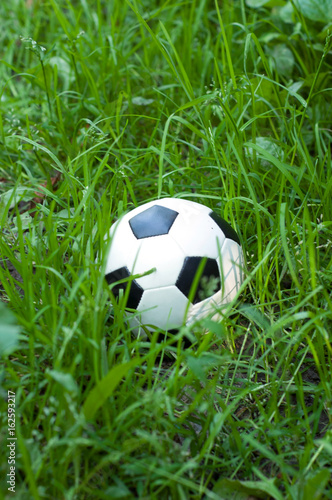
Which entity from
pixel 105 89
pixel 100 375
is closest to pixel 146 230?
pixel 100 375

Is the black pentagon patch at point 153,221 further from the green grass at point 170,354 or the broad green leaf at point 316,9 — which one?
the broad green leaf at point 316,9

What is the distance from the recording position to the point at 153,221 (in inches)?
73.6

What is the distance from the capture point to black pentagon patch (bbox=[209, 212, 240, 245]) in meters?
1.93

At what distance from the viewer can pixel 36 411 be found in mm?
1510

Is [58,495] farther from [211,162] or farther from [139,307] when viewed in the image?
[211,162]

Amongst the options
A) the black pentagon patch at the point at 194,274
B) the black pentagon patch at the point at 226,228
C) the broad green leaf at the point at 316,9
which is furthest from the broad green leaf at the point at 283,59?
the black pentagon patch at the point at 194,274

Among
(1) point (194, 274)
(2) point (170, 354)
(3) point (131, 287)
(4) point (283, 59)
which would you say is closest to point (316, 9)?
(4) point (283, 59)

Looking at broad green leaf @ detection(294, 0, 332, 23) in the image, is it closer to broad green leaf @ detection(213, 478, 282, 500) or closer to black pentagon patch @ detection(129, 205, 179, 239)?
black pentagon patch @ detection(129, 205, 179, 239)

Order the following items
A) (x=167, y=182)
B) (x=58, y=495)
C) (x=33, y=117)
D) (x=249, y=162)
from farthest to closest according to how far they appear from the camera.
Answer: (x=33, y=117) → (x=167, y=182) → (x=249, y=162) → (x=58, y=495)

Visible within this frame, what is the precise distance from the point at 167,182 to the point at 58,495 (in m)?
1.55

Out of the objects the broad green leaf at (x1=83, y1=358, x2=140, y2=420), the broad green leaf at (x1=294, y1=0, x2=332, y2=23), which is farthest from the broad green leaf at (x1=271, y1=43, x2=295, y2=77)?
the broad green leaf at (x1=83, y1=358, x2=140, y2=420)

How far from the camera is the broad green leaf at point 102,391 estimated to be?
1289mm

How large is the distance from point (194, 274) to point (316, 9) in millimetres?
1871

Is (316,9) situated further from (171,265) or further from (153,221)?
(171,265)
